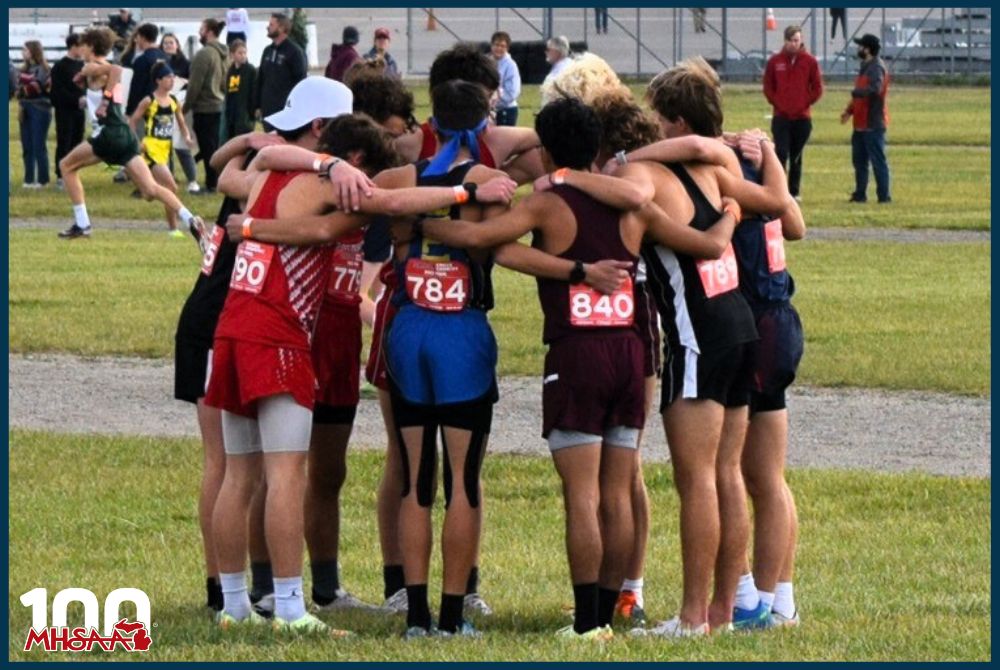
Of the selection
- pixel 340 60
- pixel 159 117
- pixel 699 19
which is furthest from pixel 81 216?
pixel 699 19

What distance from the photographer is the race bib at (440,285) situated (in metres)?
6.92

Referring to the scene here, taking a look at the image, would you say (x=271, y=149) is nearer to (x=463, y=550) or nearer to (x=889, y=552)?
(x=463, y=550)

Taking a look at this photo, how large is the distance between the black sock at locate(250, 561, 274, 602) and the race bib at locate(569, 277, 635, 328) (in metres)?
1.69

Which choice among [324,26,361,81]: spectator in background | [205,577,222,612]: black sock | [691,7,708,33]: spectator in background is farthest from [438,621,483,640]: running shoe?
[691,7,708,33]: spectator in background

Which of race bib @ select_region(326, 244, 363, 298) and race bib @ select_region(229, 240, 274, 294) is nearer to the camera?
race bib @ select_region(229, 240, 274, 294)

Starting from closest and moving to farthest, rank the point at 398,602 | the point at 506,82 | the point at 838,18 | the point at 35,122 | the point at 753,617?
the point at 753,617, the point at 398,602, the point at 35,122, the point at 506,82, the point at 838,18

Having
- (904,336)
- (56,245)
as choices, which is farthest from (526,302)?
(56,245)

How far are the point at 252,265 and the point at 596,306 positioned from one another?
1.20 m

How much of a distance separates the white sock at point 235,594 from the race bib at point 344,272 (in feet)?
3.50

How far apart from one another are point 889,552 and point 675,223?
267cm

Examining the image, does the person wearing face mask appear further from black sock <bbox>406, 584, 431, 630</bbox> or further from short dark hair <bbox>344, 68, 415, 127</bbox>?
black sock <bbox>406, 584, 431, 630</bbox>

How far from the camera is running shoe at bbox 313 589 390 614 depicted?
771 cm

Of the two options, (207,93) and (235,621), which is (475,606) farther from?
(207,93)

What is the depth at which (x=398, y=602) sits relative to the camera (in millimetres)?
7734
